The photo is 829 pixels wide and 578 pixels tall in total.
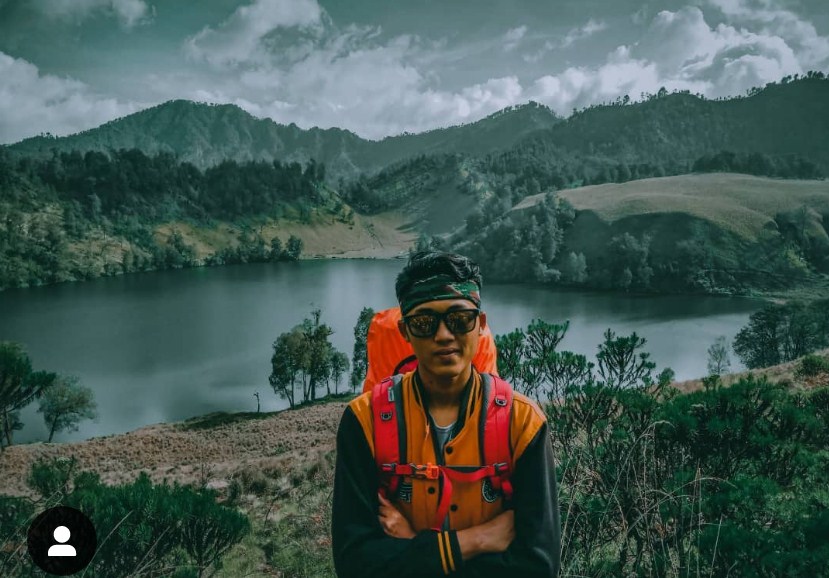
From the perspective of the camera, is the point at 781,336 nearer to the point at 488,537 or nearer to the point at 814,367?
the point at 814,367

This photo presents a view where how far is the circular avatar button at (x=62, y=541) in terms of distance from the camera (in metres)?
3.00

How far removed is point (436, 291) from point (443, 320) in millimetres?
144

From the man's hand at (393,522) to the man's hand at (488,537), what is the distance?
10.2 inches

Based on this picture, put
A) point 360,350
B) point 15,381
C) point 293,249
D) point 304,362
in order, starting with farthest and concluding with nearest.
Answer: point 293,249 < point 360,350 < point 304,362 < point 15,381

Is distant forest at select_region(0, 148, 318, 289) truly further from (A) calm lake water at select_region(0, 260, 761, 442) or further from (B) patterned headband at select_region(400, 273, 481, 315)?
(B) patterned headband at select_region(400, 273, 481, 315)

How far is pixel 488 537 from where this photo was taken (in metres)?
2.23

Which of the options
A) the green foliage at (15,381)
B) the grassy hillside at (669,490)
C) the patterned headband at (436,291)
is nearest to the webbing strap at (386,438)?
the patterned headband at (436,291)

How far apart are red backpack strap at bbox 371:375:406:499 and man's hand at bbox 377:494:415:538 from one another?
0.05 metres

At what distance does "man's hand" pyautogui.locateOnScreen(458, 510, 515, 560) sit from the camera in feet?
7.25

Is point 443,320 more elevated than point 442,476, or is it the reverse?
point 443,320

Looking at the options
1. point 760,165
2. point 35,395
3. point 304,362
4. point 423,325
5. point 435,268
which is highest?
point 760,165

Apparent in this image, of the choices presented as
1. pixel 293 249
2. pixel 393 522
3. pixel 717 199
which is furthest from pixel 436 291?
pixel 293 249

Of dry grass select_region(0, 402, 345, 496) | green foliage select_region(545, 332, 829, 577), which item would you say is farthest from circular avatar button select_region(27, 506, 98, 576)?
dry grass select_region(0, 402, 345, 496)

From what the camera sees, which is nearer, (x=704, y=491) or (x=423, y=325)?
(x=423, y=325)
